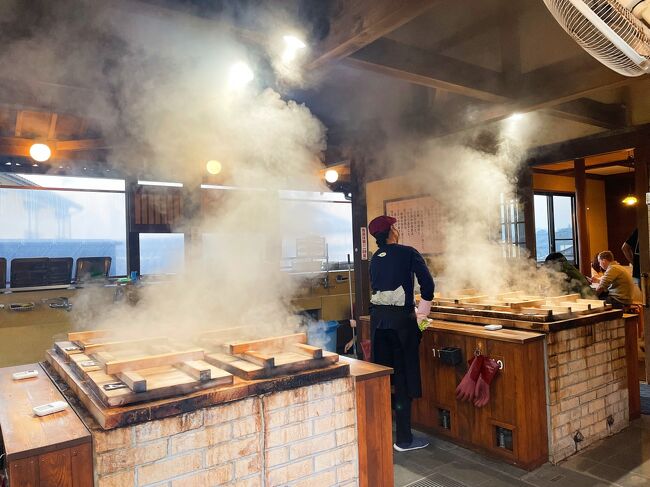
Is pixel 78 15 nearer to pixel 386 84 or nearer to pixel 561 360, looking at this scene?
pixel 386 84

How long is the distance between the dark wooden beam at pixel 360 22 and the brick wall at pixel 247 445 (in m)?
1.97

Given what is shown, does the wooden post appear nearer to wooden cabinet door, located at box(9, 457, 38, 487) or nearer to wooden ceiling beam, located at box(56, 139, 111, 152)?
wooden cabinet door, located at box(9, 457, 38, 487)

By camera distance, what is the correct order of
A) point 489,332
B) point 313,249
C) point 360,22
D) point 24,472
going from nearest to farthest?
point 24,472, point 360,22, point 489,332, point 313,249

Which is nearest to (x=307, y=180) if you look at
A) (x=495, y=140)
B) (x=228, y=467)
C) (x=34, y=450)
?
(x=495, y=140)

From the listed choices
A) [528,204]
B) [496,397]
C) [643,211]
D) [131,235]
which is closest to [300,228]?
[496,397]

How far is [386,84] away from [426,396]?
11.3 feet

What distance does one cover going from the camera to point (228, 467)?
6.21ft

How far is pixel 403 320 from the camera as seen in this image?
12.2 feet

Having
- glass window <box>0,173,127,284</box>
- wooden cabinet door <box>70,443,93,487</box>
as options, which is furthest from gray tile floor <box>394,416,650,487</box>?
glass window <box>0,173,127,284</box>

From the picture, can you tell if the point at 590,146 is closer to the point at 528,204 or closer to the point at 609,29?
the point at 528,204

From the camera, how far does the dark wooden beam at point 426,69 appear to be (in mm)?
3346

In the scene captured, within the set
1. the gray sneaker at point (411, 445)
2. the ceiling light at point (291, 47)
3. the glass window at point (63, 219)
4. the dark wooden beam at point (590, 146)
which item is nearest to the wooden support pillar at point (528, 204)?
the dark wooden beam at point (590, 146)

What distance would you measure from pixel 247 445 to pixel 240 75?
9.32 ft

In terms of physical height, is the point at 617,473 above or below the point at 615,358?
below
